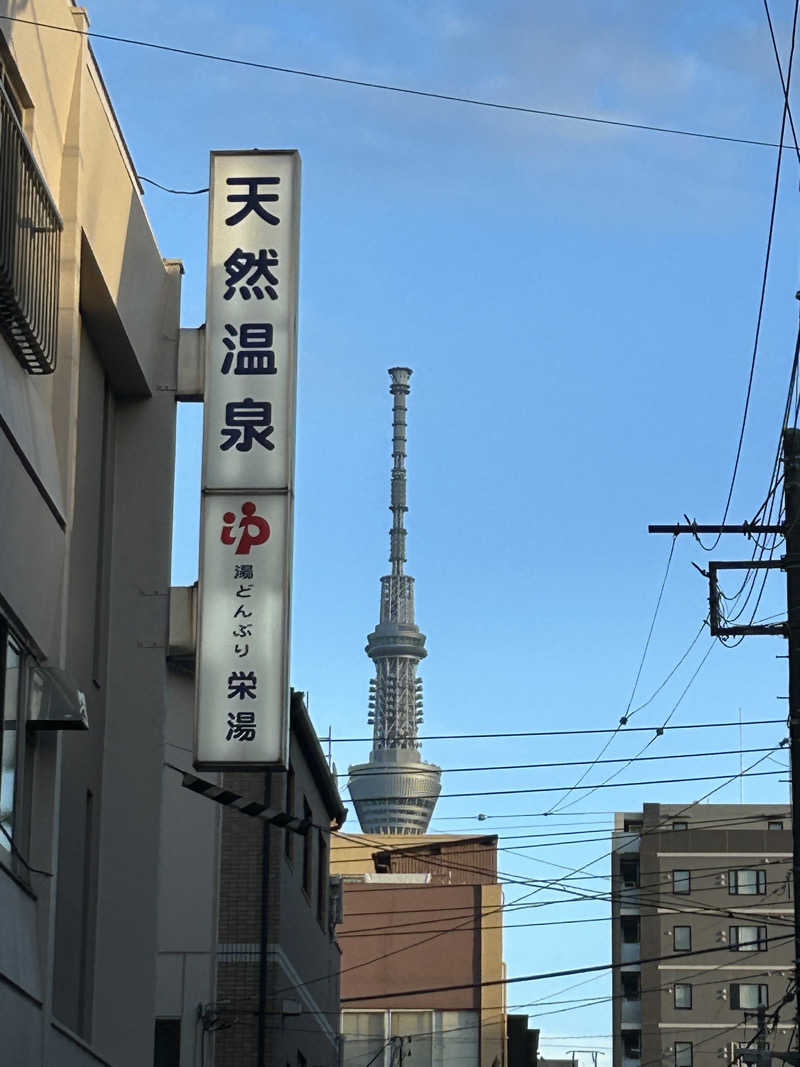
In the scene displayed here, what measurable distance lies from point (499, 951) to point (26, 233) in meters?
72.5

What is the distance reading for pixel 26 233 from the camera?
1447 centimetres

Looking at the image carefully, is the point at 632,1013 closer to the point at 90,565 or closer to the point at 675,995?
the point at 675,995

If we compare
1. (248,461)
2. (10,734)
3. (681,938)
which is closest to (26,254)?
(10,734)

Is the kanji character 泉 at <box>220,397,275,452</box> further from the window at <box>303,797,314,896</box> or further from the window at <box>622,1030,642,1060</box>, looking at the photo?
the window at <box>622,1030,642,1060</box>

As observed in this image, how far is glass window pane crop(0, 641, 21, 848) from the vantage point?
14422 millimetres

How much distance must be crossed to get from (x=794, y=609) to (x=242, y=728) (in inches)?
384

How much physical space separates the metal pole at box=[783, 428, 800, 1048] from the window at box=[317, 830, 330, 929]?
16.6 m

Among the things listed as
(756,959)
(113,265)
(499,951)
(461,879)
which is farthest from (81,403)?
(756,959)

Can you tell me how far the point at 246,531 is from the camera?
17.9m

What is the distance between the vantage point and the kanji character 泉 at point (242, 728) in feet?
57.3

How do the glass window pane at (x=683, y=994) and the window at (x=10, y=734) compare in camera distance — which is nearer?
the window at (x=10, y=734)

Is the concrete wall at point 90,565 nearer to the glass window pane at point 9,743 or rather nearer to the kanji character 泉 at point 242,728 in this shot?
the glass window pane at point 9,743

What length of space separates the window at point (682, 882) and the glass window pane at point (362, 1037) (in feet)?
115

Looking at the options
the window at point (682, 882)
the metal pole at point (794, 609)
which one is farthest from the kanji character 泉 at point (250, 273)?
the window at point (682, 882)
